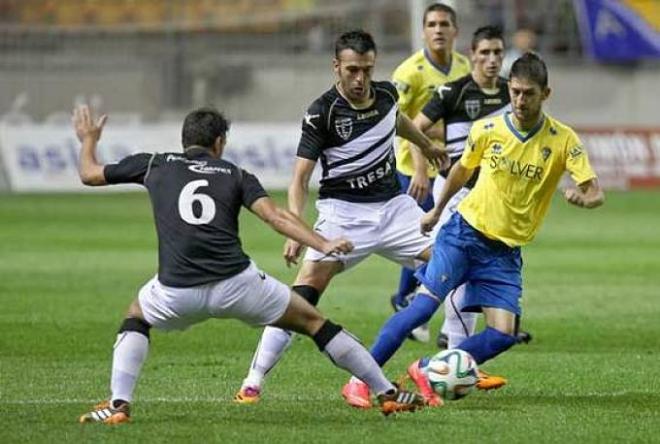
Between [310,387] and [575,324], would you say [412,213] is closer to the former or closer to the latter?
[310,387]

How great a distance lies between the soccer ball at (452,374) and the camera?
1023 centimetres

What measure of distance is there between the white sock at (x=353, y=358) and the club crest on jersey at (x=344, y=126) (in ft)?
6.41

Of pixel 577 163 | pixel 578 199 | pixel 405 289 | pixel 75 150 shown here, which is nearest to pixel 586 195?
pixel 578 199

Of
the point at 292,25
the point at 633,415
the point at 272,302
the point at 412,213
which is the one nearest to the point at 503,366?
the point at 412,213

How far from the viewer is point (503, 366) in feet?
41.3

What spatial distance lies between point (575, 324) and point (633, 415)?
222 inches

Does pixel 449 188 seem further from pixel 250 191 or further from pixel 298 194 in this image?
pixel 250 191

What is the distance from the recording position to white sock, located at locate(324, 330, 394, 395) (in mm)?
9461

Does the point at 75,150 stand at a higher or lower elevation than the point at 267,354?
lower

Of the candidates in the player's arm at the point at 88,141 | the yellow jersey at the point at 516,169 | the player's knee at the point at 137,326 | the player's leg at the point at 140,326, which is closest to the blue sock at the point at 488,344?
the yellow jersey at the point at 516,169

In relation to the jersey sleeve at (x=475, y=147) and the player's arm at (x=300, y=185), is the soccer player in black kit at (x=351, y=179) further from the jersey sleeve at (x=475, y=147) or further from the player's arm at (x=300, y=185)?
the jersey sleeve at (x=475, y=147)

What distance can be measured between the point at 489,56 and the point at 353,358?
15.2 ft

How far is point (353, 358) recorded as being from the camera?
949 cm

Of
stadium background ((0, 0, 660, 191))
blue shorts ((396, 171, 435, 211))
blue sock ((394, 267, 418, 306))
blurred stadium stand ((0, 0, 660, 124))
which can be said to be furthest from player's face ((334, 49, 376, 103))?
blurred stadium stand ((0, 0, 660, 124))
